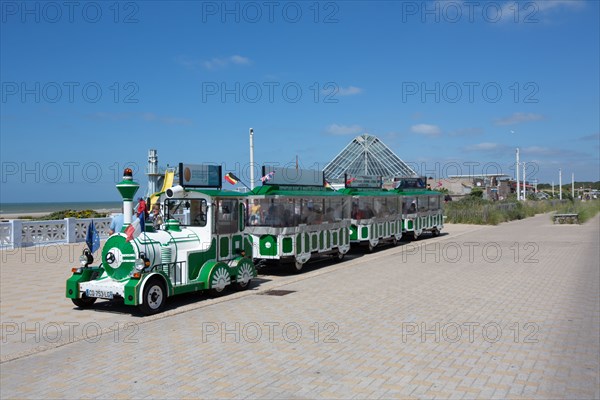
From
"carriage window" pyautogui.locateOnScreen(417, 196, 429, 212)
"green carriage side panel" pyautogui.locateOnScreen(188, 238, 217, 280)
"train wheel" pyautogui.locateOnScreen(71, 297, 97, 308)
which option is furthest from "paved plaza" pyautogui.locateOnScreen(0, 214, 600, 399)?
"carriage window" pyautogui.locateOnScreen(417, 196, 429, 212)

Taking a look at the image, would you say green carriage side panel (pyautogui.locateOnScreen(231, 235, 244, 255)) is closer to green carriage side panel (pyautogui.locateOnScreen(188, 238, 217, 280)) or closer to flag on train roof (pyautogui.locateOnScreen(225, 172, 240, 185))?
green carriage side panel (pyautogui.locateOnScreen(188, 238, 217, 280))

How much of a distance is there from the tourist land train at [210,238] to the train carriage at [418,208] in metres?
6.90

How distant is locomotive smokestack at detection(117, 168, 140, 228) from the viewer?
909cm

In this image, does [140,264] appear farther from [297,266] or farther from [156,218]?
[297,266]

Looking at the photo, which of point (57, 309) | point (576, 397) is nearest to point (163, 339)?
point (57, 309)

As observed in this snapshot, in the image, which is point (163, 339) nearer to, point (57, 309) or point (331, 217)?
point (57, 309)

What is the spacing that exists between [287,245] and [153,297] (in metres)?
5.38

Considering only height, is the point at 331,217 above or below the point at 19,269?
above

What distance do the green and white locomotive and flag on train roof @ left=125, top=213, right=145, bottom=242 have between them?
0.02 metres

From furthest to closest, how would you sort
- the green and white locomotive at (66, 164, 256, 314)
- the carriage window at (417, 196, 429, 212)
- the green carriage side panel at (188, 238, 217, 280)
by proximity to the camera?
the carriage window at (417, 196, 429, 212) → the green carriage side panel at (188, 238, 217, 280) → the green and white locomotive at (66, 164, 256, 314)

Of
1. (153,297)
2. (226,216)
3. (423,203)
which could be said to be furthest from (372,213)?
(153,297)

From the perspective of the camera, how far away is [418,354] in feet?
21.7

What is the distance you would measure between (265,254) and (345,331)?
6349 millimetres

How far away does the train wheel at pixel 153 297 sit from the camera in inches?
347
